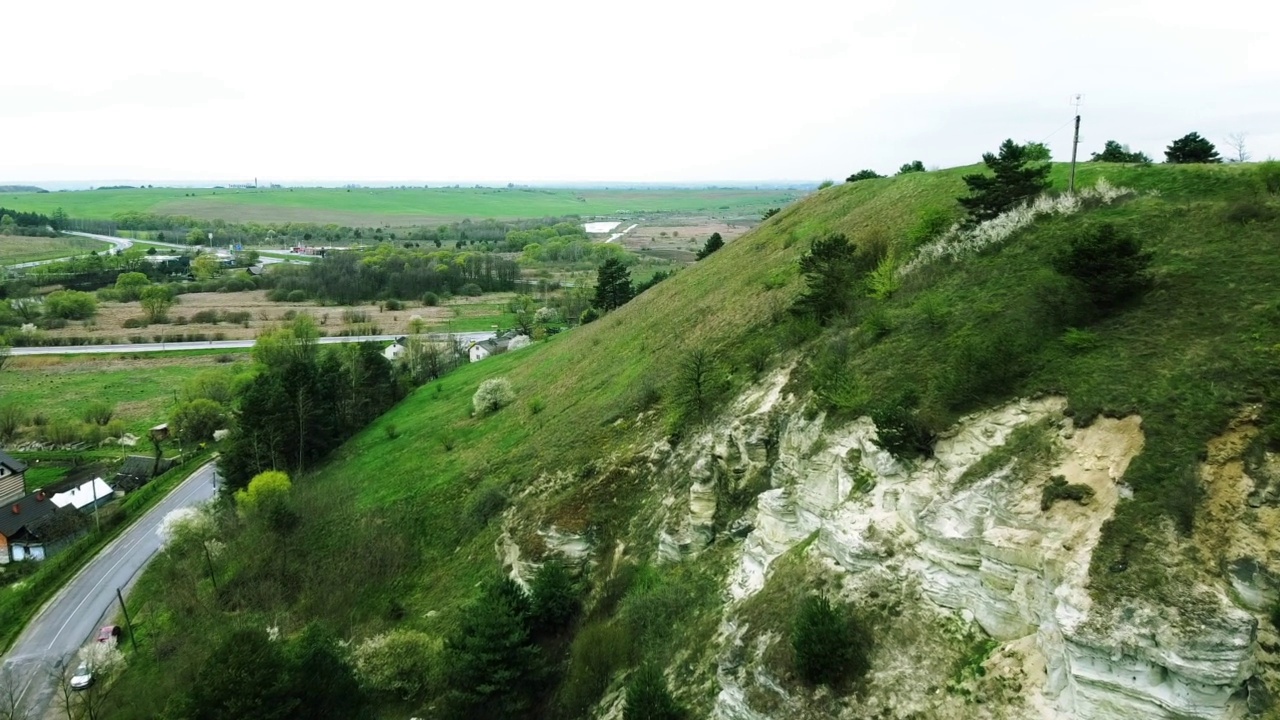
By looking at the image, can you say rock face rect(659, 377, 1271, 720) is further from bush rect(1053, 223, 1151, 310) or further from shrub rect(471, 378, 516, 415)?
shrub rect(471, 378, 516, 415)

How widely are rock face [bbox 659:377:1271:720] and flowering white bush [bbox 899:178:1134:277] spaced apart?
30.2 feet

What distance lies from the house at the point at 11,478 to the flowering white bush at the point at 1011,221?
6151 cm

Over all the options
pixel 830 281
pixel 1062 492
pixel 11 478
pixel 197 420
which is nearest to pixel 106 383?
pixel 197 420

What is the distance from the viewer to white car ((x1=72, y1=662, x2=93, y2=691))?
95.8 feet

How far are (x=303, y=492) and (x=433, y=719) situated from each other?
22.7 meters

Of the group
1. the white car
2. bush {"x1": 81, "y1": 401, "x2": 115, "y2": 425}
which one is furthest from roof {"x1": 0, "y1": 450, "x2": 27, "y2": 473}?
the white car

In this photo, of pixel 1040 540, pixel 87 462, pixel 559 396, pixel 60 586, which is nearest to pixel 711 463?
pixel 1040 540

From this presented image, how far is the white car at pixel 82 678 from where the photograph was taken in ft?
95.8

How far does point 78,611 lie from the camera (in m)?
36.2

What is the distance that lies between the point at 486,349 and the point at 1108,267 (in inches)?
2583

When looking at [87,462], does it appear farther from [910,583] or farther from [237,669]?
[910,583]

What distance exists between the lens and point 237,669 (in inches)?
752

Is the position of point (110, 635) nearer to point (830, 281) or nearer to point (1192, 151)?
point (830, 281)

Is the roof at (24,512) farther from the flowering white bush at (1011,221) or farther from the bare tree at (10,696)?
the flowering white bush at (1011,221)
